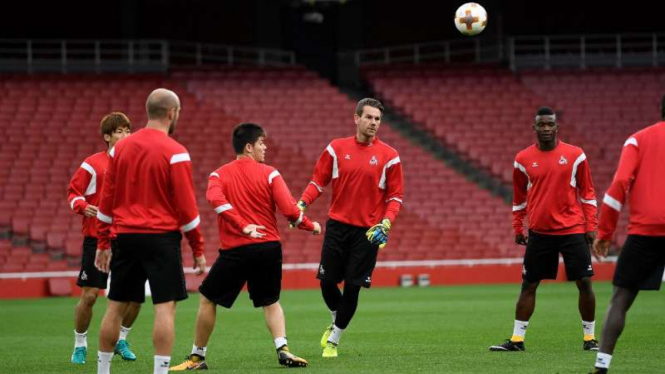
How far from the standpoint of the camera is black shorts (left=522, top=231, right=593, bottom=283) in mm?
11102

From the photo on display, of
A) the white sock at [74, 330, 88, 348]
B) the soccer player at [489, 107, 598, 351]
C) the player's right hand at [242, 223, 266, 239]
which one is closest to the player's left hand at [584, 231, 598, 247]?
the soccer player at [489, 107, 598, 351]

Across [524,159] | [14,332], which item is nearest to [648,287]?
[524,159]

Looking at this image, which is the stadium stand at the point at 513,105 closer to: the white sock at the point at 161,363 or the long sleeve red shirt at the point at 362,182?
the long sleeve red shirt at the point at 362,182

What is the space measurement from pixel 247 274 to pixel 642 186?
356 centimetres

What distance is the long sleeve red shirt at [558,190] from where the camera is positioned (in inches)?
439

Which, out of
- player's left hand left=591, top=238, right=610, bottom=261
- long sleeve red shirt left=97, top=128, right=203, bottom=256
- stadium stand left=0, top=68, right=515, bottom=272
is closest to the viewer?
player's left hand left=591, top=238, right=610, bottom=261

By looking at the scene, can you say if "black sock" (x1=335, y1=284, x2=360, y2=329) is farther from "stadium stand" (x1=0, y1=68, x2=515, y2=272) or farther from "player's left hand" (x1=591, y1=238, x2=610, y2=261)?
"stadium stand" (x1=0, y1=68, x2=515, y2=272)

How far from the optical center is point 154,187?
8.12m

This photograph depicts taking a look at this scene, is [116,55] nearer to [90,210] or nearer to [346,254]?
[90,210]

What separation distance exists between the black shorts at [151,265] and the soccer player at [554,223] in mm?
4122

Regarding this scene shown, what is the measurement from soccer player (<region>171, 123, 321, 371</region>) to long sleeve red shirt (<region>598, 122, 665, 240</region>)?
2.82m

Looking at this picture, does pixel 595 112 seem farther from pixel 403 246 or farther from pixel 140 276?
pixel 140 276

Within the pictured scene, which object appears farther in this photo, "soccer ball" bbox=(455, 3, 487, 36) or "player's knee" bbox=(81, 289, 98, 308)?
"soccer ball" bbox=(455, 3, 487, 36)

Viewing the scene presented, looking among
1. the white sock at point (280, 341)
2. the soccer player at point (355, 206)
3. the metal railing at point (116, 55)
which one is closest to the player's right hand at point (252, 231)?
the white sock at point (280, 341)
